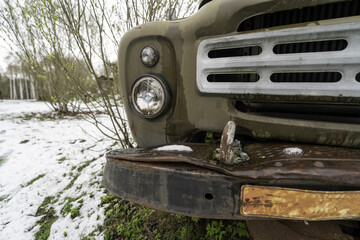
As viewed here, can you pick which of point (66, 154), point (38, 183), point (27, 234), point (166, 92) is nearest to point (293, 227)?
point (166, 92)

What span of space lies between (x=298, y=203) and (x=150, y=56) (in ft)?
4.27

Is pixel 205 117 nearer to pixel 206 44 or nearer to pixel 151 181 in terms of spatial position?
pixel 206 44

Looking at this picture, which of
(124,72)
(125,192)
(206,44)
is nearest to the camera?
(125,192)

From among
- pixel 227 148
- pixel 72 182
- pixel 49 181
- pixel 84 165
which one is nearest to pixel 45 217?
pixel 72 182

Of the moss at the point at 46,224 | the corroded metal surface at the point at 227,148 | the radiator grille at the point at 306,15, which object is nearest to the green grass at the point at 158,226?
the moss at the point at 46,224

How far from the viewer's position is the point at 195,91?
4.43ft

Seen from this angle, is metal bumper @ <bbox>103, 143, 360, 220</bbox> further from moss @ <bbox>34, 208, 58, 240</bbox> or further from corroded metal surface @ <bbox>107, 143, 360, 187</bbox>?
moss @ <bbox>34, 208, 58, 240</bbox>

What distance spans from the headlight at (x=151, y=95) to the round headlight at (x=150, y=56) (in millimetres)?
120

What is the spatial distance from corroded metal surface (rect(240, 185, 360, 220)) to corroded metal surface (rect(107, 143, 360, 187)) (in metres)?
0.04

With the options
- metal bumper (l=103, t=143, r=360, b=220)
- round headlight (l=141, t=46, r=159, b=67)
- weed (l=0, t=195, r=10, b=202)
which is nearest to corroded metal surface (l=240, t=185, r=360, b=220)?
metal bumper (l=103, t=143, r=360, b=220)

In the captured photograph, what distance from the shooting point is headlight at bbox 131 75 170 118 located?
4.54 feet

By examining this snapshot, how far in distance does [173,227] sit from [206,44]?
1801mm

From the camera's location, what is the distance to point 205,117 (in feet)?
4.41

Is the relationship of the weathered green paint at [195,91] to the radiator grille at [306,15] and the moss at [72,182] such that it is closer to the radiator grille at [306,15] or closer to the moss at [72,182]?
the radiator grille at [306,15]
